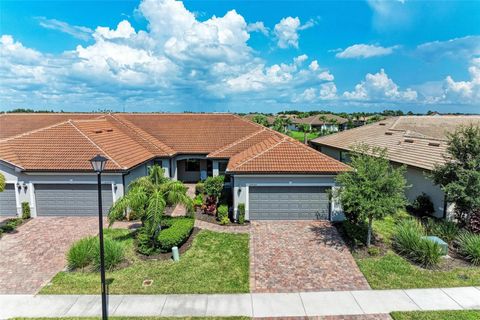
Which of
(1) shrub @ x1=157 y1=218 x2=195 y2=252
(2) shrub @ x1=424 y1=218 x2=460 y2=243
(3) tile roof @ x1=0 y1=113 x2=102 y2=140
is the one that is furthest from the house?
(3) tile roof @ x1=0 y1=113 x2=102 y2=140

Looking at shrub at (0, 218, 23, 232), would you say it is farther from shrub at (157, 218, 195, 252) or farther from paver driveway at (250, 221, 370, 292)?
paver driveway at (250, 221, 370, 292)

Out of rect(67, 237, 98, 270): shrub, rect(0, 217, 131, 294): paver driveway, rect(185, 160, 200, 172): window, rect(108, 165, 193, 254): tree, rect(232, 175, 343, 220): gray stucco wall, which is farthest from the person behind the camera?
rect(185, 160, 200, 172): window

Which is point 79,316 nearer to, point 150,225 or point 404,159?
point 150,225

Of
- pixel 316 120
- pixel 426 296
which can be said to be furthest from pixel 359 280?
pixel 316 120

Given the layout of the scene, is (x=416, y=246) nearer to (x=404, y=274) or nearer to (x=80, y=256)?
(x=404, y=274)

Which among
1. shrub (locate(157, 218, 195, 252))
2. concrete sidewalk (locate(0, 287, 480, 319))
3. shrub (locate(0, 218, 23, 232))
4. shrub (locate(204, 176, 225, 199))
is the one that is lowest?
concrete sidewalk (locate(0, 287, 480, 319))

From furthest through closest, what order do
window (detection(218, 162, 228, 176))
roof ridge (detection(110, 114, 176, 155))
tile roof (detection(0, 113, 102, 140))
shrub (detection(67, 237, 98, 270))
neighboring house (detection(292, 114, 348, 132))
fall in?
1. neighboring house (detection(292, 114, 348, 132))
2. tile roof (detection(0, 113, 102, 140))
3. roof ridge (detection(110, 114, 176, 155))
4. window (detection(218, 162, 228, 176))
5. shrub (detection(67, 237, 98, 270))

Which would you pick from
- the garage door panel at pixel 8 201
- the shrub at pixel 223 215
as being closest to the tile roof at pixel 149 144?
the garage door panel at pixel 8 201

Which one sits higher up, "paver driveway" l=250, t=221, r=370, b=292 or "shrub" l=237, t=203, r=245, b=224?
"shrub" l=237, t=203, r=245, b=224
